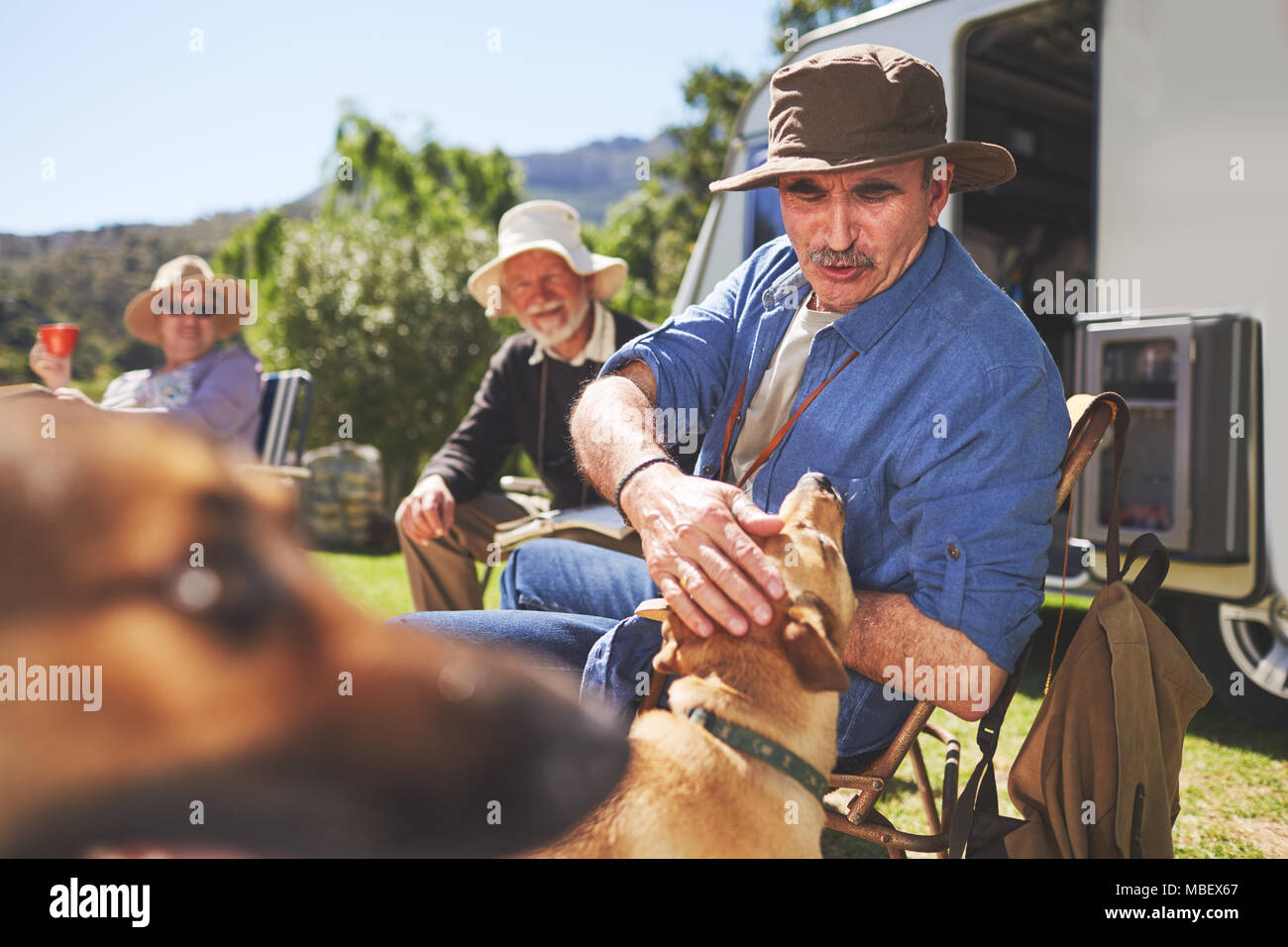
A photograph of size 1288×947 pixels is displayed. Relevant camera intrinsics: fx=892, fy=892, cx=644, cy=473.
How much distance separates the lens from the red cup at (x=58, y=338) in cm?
457

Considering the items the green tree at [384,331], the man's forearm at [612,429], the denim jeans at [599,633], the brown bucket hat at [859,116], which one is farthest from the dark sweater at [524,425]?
the green tree at [384,331]

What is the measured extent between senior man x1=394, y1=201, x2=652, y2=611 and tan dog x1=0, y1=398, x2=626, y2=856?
2.98m

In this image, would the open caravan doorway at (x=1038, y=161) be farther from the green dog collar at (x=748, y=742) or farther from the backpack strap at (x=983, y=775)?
the green dog collar at (x=748, y=742)

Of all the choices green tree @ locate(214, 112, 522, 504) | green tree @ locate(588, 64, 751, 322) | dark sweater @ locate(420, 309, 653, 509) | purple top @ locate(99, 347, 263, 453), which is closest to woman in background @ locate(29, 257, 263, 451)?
purple top @ locate(99, 347, 263, 453)

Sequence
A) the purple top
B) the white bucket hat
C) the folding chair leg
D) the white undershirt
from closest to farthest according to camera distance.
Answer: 1. the white undershirt
2. the folding chair leg
3. the white bucket hat
4. the purple top

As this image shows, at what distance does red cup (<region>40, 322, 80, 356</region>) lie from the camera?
4.57m

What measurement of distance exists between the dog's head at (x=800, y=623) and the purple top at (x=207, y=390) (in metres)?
4.29

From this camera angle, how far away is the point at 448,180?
29.4m

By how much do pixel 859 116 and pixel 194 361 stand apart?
482cm
